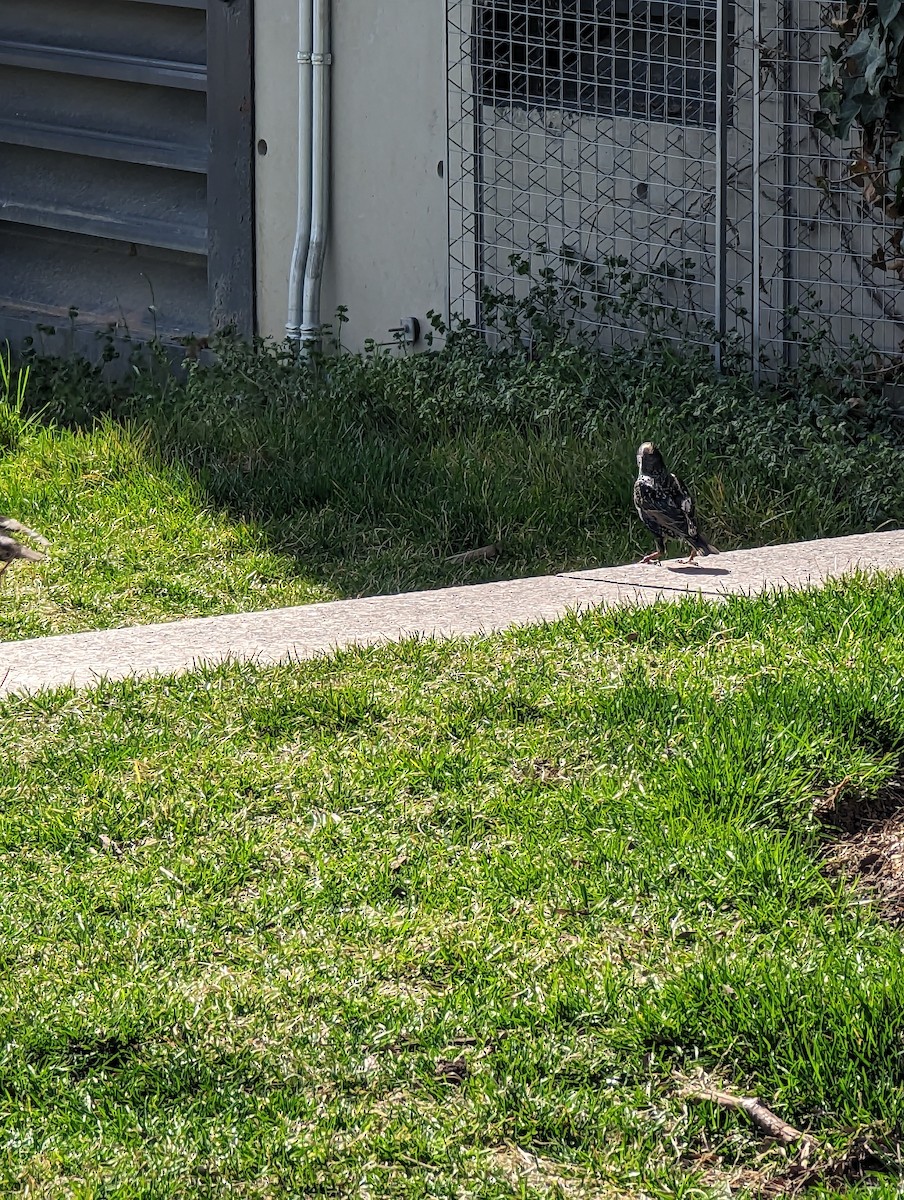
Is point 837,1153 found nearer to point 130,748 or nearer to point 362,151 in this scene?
point 130,748

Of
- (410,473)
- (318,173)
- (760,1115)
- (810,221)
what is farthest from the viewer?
(318,173)

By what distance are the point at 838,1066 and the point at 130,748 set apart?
6.48ft

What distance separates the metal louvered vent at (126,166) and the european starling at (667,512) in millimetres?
4463

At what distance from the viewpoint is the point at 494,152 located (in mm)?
8789

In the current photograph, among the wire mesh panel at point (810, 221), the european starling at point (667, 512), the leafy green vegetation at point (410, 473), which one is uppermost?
the wire mesh panel at point (810, 221)

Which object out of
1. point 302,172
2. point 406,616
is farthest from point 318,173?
point 406,616

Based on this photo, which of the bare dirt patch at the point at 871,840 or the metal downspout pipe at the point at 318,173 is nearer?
the bare dirt patch at the point at 871,840

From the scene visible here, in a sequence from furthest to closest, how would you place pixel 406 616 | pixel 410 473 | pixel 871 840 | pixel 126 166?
pixel 126 166 → pixel 410 473 → pixel 406 616 → pixel 871 840

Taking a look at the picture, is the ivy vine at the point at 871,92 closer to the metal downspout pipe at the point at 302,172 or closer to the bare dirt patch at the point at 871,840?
the metal downspout pipe at the point at 302,172

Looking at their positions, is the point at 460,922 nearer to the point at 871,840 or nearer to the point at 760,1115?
the point at 760,1115

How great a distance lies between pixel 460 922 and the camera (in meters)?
3.29

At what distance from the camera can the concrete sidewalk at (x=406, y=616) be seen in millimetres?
4586

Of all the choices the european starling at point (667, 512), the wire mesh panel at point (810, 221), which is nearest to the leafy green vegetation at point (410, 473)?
the wire mesh panel at point (810, 221)

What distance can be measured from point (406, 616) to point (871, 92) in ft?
12.4
